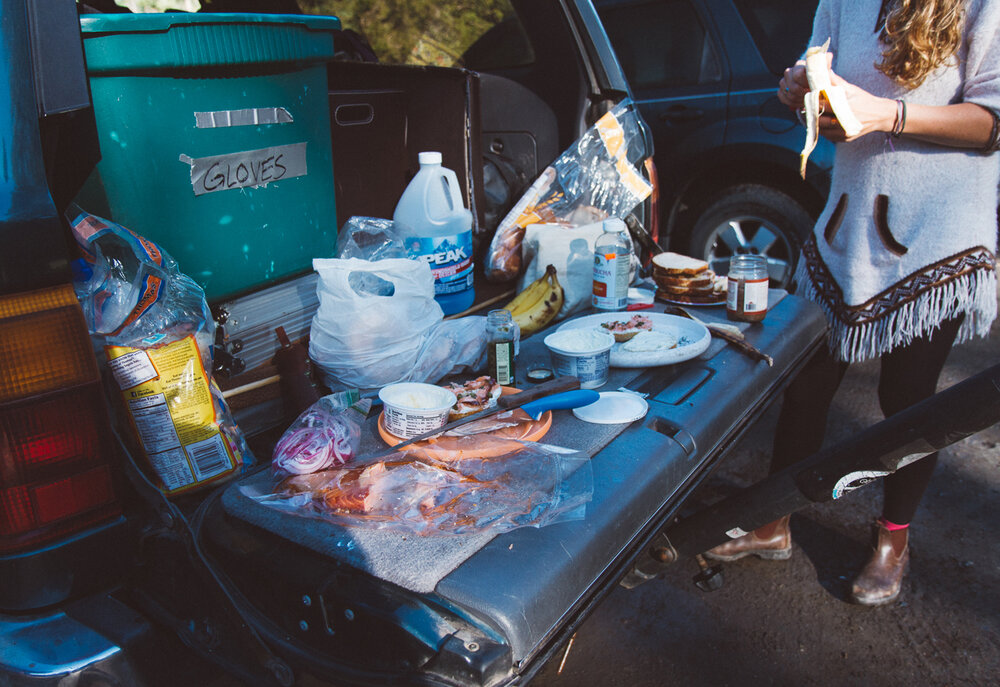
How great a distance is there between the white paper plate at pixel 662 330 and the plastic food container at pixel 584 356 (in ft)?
0.21

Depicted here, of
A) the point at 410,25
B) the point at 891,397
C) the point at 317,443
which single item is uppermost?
the point at 410,25

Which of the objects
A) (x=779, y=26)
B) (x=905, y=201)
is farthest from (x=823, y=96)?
(x=779, y=26)

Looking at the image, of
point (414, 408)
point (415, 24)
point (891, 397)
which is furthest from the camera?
point (415, 24)

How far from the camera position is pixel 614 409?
1.58m

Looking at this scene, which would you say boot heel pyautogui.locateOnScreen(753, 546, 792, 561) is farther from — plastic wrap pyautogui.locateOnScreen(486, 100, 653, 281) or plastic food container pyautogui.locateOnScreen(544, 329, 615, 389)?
plastic wrap pyautogui.locateOnScreen(486, 100, 653, 281)

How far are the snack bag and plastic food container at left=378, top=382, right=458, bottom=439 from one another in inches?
12.7

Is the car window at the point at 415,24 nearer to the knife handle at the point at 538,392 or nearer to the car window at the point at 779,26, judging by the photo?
the car window at the point at 779,26

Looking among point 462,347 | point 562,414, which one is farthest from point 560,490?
point 462,347

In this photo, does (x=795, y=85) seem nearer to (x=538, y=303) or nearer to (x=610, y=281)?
(x=610, y=281)

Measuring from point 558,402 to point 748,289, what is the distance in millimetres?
857

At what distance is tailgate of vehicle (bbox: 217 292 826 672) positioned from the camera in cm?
105

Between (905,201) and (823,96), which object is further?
(905,201)

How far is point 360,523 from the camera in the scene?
1223 mm

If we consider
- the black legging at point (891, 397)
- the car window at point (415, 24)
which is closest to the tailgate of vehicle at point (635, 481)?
the black legging at point (891, 397)
